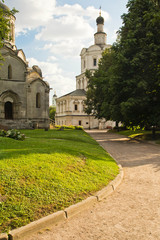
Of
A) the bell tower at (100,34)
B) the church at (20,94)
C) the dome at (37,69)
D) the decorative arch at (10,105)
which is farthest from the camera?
the bell tower at (100,34)

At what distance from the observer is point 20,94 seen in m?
32.2

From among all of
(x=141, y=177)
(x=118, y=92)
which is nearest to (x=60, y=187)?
(x=141, y=177)

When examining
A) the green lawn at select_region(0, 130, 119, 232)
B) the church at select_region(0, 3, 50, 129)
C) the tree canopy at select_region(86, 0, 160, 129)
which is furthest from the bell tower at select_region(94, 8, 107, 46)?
the green lawn at select_region(0, 130, 119, 232)

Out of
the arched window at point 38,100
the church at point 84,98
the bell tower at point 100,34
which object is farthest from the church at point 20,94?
the bell tower at point 100,34

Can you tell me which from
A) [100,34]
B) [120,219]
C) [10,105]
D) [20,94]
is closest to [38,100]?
[20,94]

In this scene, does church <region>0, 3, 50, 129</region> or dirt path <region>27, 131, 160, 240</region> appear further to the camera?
church <region>0, 3, 50, 129</region>

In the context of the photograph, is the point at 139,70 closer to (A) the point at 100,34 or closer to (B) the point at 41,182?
(B) the point at 41,182

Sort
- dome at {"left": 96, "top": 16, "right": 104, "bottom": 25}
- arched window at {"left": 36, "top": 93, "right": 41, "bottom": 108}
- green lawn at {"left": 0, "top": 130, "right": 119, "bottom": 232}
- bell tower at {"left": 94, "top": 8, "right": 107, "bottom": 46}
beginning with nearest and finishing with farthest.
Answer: green lawn at {"left": 0, "top": 130, "right": 119, "bottom": 232}
arched window at {"left": 36, "top": 93, "right": 41, "bottom": 108}
dome at {"left": 96, "top": 16, "right": 104, "bottom": 25}
bell tower at {"left": 94, "top": 8, "right": 107, "bottom": 46}

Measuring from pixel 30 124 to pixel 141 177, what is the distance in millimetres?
24941

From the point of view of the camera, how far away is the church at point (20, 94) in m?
31.0

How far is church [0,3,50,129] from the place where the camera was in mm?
30969

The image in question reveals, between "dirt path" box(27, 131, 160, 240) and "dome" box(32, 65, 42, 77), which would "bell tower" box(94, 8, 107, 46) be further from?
"dirt path" box(27, 131, 160, 240)

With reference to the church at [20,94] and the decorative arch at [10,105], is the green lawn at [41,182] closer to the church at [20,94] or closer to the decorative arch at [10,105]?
the church at [20,94]

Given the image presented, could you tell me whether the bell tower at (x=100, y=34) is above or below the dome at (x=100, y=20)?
below
